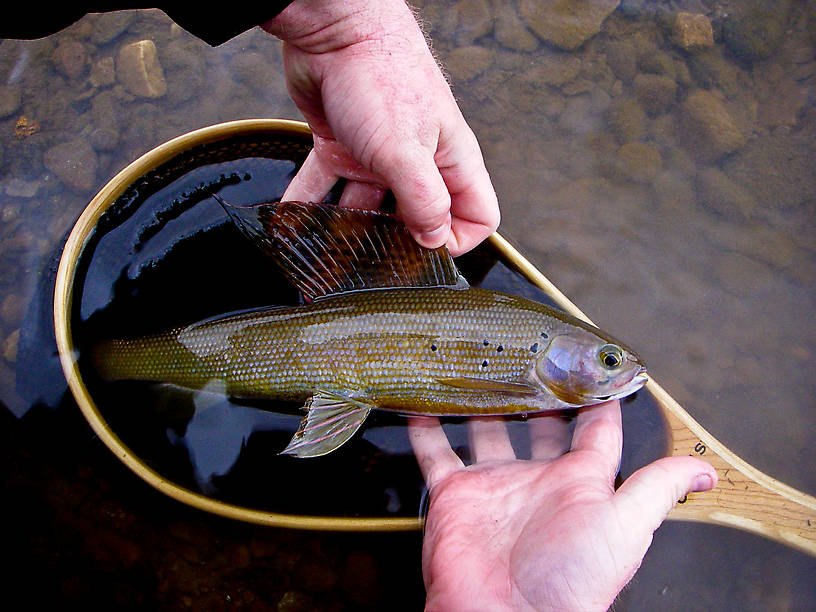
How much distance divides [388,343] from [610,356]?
0.91 meters

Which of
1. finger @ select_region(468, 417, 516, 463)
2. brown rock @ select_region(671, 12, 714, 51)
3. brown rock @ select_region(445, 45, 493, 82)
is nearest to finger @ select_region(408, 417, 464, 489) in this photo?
finger @ select_region(468, 417, 516, 463)

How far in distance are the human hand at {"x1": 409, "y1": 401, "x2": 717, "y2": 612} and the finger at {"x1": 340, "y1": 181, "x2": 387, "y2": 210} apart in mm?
1094

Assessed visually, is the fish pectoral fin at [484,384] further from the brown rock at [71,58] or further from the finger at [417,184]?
the brown rock at [71,58]

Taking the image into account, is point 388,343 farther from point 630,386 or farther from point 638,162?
point 638,162

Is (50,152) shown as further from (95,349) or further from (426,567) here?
(426,567)

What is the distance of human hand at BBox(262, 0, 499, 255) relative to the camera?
211 centimetres

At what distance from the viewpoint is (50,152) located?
3.69 m

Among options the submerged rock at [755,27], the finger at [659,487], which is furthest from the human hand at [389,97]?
the submerged rock at [755,27]

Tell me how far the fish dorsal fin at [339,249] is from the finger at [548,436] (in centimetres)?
83

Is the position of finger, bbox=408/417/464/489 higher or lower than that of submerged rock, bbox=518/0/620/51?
lower

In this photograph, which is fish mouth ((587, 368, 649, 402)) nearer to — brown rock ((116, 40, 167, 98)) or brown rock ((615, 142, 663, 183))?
brown rock ((615, 142, 663, 183))

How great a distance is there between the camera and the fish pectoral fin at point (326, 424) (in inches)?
90.3

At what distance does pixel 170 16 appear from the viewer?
208 centimetres

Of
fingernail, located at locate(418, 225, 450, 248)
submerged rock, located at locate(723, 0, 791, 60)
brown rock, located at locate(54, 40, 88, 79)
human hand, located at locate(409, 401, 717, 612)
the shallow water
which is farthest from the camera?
submerged rock, located at locate(723, 0, 791, 60)
